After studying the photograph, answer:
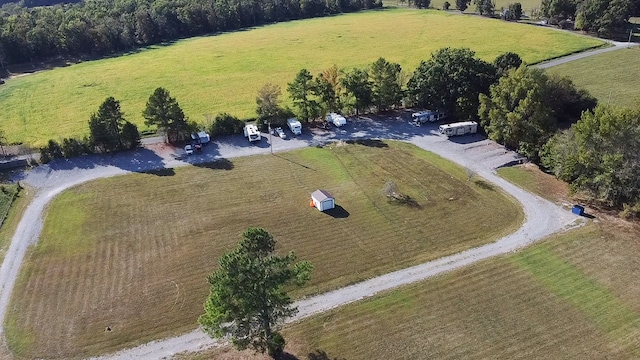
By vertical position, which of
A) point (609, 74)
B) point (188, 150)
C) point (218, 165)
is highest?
point (609, 74)

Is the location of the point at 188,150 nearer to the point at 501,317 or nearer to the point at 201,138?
the point at 201,138

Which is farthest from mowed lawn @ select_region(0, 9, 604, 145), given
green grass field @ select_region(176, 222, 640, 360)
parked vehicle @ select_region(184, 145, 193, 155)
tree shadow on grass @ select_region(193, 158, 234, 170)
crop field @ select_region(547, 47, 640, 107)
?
green grass field @ select_region(176, 222, 640, 360)

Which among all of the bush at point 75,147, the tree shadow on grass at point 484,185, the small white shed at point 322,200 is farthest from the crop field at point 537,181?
the bush at point 75,147

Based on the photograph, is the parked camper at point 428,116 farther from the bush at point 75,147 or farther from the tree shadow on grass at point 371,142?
the bush at point 75,147

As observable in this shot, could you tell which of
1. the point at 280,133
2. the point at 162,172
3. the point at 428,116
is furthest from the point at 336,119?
the point at 162,172

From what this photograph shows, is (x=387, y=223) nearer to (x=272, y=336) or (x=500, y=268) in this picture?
(x=500, y=268)

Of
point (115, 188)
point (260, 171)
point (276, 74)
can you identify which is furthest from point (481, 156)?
point (276, 74)

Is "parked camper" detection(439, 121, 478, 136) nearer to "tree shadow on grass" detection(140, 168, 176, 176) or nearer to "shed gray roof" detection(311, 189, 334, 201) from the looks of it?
"shed gray roof" detection(311, 189, 334, 201)
